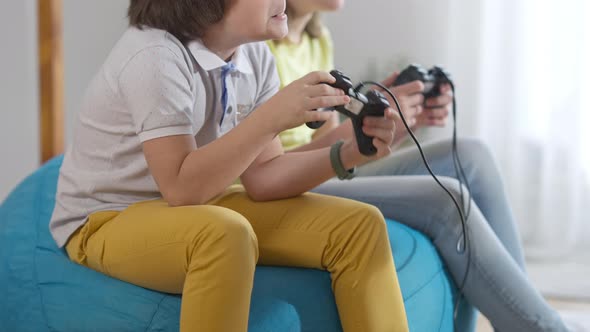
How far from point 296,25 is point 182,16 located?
0.59m

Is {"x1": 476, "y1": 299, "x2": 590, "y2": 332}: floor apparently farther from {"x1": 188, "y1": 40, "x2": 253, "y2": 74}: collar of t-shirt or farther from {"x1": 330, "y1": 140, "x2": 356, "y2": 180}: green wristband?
{"x1": 188, "y1": 40, "x2": 253, "y2": 74}: collar of t-shirt

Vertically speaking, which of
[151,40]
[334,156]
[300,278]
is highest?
[151,40]

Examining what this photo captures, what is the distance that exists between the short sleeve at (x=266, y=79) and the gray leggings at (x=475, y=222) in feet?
0.79

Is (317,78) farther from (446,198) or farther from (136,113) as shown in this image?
(446,198)

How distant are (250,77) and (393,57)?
4.83ft

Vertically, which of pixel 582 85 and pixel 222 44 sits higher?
pixel 222 44

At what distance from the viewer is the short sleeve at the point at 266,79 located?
153 cm

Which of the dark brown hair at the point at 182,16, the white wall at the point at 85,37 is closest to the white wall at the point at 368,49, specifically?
the white wall at the point at 85,37

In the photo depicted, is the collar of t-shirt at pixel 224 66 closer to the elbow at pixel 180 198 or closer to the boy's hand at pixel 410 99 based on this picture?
the elbow at pixel 180 198

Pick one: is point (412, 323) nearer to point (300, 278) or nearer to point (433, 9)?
point (300, 278)

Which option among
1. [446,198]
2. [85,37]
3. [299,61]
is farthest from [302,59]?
[85,37]

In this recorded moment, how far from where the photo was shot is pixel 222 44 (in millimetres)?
1397

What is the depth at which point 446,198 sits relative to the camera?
5.31 ft

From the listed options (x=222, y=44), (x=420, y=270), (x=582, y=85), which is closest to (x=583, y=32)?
(x=582, y=85)
